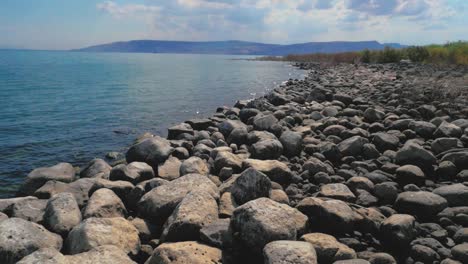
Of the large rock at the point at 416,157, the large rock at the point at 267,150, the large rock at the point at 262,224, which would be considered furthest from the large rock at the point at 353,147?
the large rock at the point at 262,224

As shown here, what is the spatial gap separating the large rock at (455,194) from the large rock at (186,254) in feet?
13.9

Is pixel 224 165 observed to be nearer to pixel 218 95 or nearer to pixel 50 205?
pixel 50 205

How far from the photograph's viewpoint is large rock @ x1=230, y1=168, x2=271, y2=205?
606cm

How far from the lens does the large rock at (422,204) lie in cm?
582

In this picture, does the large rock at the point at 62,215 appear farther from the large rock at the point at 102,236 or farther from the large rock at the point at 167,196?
the large rock at the point at 167,196

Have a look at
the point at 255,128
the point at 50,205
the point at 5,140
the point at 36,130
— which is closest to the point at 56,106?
the point at 36,130

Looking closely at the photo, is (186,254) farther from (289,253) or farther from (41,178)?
(41,178)

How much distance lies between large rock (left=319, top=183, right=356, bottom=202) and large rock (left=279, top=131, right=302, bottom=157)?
2957 millimetres

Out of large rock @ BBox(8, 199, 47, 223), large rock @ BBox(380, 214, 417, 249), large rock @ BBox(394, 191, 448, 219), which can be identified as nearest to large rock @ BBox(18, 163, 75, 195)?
large rock @ BBox(8, 199, 47, 223)

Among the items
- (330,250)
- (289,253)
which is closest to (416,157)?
(330,250)

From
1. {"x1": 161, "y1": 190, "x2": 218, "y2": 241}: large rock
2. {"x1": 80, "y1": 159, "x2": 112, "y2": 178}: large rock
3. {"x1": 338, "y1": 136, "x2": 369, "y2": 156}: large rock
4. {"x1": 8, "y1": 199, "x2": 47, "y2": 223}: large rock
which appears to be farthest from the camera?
{"x1": 338, "y1": 136, "x2": 369, "y2": 156}: large rock

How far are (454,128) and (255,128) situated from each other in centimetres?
581

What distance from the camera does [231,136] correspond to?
36.1ft

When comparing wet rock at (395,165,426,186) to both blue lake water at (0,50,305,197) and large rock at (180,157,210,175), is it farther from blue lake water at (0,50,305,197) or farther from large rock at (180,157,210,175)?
blue lake water at (0,50,305,197)
